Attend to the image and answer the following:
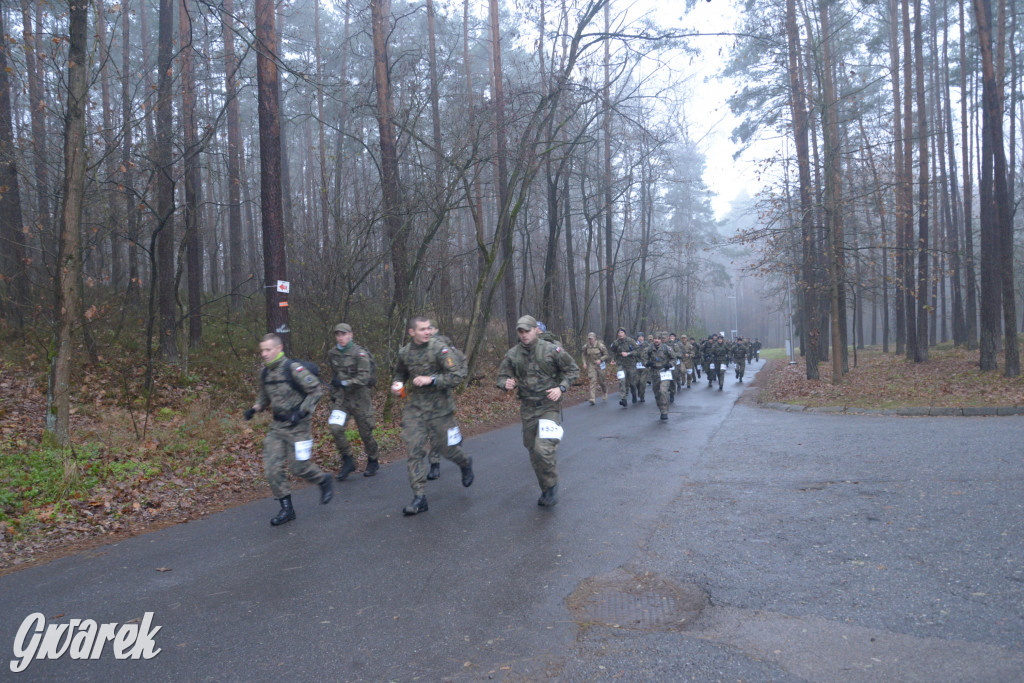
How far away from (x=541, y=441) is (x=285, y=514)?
2.61 meters

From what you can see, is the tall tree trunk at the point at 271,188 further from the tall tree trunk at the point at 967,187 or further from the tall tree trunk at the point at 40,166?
the tall tree trunk at the point at 967,187

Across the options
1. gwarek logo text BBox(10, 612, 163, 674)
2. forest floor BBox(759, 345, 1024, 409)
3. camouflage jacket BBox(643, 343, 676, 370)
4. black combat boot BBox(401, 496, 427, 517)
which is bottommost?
forest floor BBox(759, 345, 1024, 409)

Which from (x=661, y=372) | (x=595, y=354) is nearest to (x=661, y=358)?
(x=661, y=372)

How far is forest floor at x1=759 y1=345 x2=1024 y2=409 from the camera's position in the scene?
48.4ft

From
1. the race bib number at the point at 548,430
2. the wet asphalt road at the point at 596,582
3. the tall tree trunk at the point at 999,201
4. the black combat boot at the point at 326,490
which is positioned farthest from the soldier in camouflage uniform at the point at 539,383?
the tall tree trunk at the point at 999,201

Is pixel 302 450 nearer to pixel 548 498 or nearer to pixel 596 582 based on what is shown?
pixel 548 498

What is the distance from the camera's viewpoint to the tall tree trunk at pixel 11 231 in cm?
1322

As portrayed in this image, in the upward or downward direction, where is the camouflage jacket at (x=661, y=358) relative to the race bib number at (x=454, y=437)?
upward

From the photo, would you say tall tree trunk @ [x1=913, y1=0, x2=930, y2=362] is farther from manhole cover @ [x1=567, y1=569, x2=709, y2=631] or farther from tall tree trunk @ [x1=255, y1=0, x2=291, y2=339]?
manhole cover @ [x1=567, y1=569, x2=709, y2=631]

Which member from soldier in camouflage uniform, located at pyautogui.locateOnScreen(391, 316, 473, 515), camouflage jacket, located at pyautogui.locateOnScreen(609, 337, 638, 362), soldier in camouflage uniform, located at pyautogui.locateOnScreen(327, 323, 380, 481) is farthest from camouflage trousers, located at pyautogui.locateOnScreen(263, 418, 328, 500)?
camouflage jacket, located at pyautogui.locateOnScreen(609, 337, 638, 362)

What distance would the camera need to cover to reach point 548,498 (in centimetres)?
691

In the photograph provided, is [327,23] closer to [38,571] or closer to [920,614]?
[38,571]

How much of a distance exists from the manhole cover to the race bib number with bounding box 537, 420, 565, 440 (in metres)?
2.13

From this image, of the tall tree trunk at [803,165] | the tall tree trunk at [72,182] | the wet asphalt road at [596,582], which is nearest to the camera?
the wet asphalt road at [596,582]
